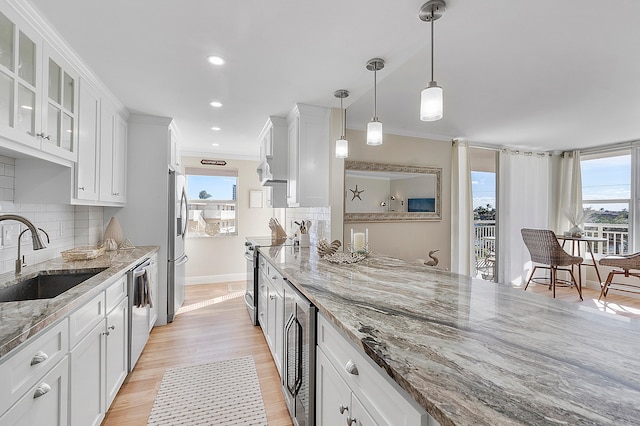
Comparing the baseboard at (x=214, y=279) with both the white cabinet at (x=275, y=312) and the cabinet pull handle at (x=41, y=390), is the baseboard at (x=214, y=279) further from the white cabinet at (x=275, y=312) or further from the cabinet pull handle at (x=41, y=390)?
the cabinet pull handle at (x=41, y=390)

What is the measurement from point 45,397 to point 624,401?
1836mm

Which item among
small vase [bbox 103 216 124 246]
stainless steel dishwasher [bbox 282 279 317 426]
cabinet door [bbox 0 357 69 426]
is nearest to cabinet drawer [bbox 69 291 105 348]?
cabinet door [bbox 0 357 69 426]

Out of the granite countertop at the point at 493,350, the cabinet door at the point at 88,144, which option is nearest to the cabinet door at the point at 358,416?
the granite countertop at the point at 493,350

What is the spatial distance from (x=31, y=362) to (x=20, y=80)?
4.58 feet

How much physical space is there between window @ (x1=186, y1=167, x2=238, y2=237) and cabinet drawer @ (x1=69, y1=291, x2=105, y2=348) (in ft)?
11.9

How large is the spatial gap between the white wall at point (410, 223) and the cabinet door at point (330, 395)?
2.57 metres

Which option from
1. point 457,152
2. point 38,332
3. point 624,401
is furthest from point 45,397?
point 457,152

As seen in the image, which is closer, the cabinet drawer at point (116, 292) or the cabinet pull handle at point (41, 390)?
the cabinet pull handle at point (41, 390)

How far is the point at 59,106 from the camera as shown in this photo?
6.12 feet

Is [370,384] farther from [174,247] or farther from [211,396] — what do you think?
[174,247]

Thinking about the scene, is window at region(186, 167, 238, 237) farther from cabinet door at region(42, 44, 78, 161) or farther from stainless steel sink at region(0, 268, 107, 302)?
stainless steel sink at region(0, 268, 107, 302)

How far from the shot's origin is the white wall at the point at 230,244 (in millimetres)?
5145

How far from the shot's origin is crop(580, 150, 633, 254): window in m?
4.90

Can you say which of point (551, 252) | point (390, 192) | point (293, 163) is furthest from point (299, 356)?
point (551, 252)
